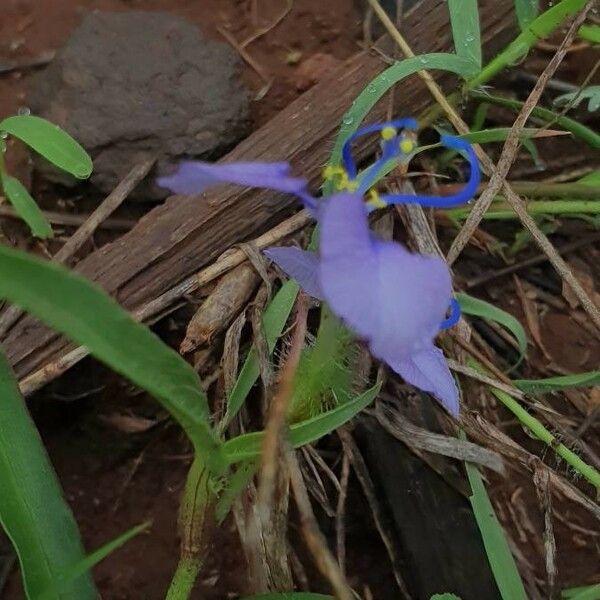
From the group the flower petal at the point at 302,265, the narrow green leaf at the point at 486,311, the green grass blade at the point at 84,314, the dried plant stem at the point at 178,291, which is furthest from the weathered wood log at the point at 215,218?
the green grass blade at the point at 84,314

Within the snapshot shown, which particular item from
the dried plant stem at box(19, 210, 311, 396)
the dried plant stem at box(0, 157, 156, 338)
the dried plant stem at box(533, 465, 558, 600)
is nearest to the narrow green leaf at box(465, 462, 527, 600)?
the dried plant stem at box(533, 465, 558, 600)

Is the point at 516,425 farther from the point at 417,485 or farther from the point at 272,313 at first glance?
the point at 272,313

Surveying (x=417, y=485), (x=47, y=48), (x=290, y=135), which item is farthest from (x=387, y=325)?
(x=47, y=48)

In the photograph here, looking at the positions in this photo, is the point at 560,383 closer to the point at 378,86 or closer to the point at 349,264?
the point at 378,86

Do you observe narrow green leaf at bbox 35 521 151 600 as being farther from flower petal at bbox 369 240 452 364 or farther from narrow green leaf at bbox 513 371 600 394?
narrow green leaf at bbox 513 371 600 394

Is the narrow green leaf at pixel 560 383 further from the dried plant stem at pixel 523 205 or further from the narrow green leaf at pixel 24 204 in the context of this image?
the narrow green leaf at pixel 24 204

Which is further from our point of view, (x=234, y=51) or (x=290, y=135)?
(x=234, y=51)
